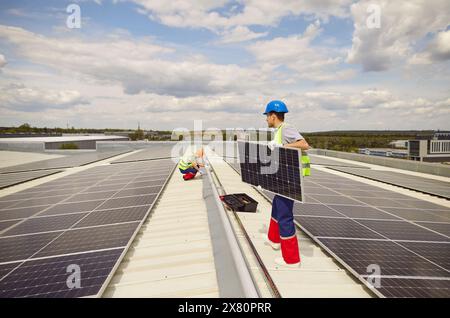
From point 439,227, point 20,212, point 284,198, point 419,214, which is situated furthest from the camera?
point 20,212

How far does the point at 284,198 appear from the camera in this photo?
181 inches

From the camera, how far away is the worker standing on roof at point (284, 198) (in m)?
4.42

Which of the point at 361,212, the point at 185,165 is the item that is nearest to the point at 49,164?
the point at 185,165

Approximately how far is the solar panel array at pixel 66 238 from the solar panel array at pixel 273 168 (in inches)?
113

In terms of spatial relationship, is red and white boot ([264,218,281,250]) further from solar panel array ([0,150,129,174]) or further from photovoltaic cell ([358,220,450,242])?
solar panel array ([0,150,129,174])

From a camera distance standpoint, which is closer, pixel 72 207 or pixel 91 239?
pixel 91 239

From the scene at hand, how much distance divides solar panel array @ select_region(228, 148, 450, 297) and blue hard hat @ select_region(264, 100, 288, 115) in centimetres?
268

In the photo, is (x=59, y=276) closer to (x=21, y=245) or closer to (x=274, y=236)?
(x=21, y=245)

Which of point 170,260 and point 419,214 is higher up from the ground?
point 419,214

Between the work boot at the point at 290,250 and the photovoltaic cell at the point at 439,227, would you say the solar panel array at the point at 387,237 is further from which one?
the work boot at the point at 290,250

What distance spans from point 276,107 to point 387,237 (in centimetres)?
359

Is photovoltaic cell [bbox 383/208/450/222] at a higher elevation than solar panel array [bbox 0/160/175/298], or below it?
below

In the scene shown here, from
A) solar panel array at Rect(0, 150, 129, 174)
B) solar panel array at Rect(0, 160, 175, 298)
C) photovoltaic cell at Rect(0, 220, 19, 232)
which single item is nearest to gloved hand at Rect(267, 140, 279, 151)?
solar panel array at Rect(0, 160, 175, 298)

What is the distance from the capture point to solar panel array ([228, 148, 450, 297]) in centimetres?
366
